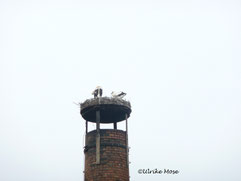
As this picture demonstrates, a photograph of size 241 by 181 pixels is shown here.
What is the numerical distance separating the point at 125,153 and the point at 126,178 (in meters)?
1.70

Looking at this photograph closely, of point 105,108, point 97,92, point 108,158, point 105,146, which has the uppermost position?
point 97,92

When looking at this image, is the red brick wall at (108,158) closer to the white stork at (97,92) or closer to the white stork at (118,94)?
the white stork at (118,94)

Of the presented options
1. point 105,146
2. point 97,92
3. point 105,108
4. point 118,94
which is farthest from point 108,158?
point 97,92

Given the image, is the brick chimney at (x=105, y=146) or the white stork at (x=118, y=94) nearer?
the brick chimney at (x=105, y=146)

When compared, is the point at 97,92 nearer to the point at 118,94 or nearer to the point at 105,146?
the point at 118,94

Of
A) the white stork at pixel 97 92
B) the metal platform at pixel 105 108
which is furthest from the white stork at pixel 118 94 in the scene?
the white stork at pixel 97 92

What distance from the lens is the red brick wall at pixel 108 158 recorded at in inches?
850

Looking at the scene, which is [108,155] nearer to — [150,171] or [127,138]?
[127,138]

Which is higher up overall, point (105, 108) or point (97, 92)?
point (97, 92)

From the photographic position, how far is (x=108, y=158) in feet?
72.2

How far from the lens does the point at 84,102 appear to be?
23.6m

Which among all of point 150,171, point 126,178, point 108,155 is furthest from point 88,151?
point 150,171

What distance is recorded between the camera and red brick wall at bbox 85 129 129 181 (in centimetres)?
2159

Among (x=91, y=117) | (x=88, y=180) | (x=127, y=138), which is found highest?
(x=91, y=117)
